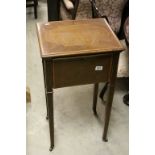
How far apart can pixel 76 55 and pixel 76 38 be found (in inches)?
5.7

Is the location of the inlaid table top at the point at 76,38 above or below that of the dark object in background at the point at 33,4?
above

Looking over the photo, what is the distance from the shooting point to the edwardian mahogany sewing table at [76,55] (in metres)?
1.28

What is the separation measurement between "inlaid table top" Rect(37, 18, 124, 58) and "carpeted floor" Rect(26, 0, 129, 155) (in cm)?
67

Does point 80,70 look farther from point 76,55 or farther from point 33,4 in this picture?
point 33,4

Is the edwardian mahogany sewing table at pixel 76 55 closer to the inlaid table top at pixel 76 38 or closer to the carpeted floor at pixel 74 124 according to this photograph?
the inlaid table top at pixel 76 38

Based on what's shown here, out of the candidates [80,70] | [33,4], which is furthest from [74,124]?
[33,4]

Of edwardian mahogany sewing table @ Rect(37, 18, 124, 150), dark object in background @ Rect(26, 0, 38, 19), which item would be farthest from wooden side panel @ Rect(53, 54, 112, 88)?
dark object in background @ Rect(26, 0, 38, 19)

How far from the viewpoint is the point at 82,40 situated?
1359 mm

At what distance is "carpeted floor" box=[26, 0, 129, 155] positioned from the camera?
1.66m

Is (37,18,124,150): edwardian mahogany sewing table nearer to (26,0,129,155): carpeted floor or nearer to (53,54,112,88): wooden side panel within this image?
(53,54,112,88): wooden side panel

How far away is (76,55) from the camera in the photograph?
1266 millimetres

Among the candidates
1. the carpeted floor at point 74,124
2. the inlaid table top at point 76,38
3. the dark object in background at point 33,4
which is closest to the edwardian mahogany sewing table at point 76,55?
the inlaid table top at point 76,38
